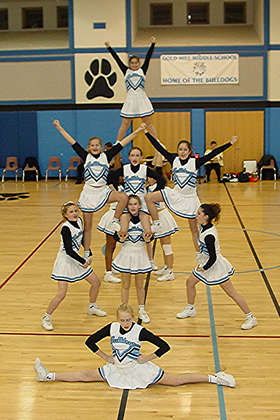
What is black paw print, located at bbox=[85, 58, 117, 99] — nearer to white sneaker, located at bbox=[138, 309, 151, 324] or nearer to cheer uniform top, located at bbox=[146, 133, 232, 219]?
cheer uniform top, located at bbox=[146, 133, 232, 219]

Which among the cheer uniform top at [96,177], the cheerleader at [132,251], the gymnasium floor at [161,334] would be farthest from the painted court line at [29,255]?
the cheerleader at [132,251]

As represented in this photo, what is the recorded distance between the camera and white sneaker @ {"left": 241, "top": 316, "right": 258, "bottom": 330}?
835cm

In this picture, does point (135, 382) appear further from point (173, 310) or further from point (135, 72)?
Result: point (135, 72)

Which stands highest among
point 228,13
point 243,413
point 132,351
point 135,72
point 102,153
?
point 228,13

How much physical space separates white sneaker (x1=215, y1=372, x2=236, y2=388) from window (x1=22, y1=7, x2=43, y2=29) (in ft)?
67.1

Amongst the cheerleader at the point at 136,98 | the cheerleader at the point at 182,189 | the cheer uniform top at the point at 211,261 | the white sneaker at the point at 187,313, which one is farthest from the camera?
the cheerleader at the point at 136,98

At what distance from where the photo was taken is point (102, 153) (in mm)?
9711

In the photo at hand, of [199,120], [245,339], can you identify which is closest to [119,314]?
[245,339]

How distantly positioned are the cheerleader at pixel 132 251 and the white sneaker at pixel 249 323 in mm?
1202

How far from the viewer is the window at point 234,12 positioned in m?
24.2

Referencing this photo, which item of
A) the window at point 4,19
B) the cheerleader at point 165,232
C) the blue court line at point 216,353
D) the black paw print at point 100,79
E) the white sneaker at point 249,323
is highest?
the window at point 4,19

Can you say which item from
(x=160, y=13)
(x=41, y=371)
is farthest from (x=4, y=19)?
(x=41, y=371)

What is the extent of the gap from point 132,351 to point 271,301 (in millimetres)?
3499

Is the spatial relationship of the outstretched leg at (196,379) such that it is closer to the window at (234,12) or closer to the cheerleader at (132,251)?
the cheerleader at (132,251)
